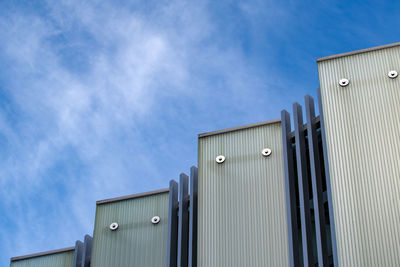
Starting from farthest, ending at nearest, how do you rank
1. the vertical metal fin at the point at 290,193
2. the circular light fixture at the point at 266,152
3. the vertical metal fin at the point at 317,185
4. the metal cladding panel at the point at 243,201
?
the circular light fixture at the point at 266,152
the metal cladding panel at the point at 243,201
the vertical metal fin at the point at 290,193
the vertical metal fin at the point at 317,185

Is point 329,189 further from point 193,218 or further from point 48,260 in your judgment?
point 48,260

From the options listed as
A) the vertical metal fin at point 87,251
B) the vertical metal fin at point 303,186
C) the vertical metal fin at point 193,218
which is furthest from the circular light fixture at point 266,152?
the vertical metal fin at point 87,251

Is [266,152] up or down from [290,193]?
up

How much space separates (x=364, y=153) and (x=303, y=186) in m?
2.49

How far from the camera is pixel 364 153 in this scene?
70.1ft

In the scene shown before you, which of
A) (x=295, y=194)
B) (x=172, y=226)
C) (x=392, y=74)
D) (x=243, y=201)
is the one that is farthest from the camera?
(x=172, y=226)

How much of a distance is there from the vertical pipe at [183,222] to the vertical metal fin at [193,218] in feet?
1.48

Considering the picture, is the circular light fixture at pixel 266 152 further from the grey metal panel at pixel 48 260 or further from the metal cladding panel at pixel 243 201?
the grey metal panel at pixel 48 260

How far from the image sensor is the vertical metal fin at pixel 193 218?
24328 millimetres

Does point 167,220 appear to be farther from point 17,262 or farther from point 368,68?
point 368,68

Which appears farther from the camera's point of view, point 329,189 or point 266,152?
point 266,152

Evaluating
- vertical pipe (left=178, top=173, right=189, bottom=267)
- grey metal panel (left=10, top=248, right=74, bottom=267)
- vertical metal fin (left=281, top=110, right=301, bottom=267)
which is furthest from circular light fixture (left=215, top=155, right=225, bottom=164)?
grey metal panel (left=10, top=248, right=74, bottom=267)

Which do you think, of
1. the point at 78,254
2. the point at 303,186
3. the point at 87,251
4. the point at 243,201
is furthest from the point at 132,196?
the point at 303,186

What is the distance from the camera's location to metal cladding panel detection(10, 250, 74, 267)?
27938mm
